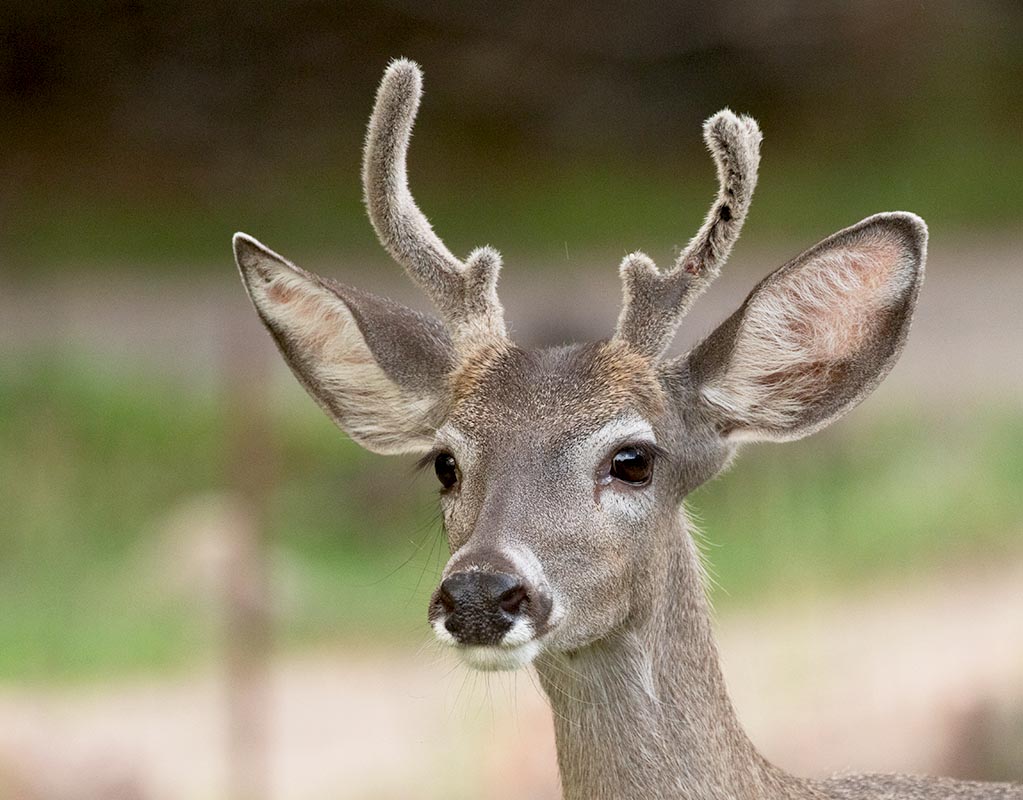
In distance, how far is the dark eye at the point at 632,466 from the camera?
204 inches

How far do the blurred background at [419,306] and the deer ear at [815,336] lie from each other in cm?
116

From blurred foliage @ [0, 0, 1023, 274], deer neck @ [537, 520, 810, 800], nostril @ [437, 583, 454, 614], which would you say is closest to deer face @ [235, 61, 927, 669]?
nostril @ [437, 583, 454, 614]

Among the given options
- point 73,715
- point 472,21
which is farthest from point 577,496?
point 472,21

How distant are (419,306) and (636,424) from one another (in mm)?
9781

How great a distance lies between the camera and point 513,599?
4.73 metres

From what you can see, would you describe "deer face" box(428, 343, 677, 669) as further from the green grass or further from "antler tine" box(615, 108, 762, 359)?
the green grass

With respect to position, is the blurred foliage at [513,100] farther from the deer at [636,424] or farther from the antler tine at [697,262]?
the antler tine at [697,262]

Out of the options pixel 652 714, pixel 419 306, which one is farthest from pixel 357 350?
pixel 419 306

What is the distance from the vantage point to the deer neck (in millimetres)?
5184

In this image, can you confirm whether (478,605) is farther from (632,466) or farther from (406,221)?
(406,221)

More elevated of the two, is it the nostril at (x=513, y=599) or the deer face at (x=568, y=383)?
the deer face at (x=568, y=383)

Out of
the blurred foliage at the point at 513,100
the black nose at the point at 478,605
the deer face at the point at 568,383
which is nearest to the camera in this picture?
the black nose at the point at 478,605

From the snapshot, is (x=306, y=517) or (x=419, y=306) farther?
(x=419, y=306)

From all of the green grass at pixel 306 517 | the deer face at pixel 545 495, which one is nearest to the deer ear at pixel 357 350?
the deer face at pixel 545 495
